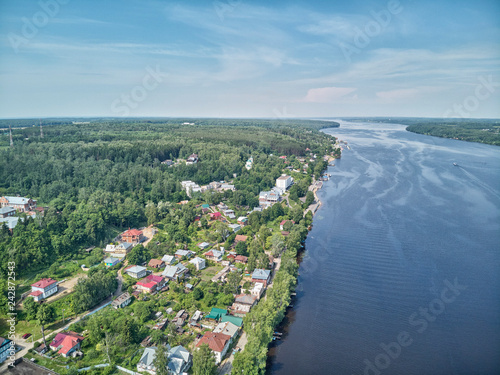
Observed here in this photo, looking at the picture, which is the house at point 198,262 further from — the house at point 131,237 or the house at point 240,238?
the house at point 131,237

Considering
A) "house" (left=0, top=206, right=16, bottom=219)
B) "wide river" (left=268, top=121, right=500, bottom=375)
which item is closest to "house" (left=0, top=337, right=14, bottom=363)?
"wide river" (left=268, top=121, right=500, bottom=375)

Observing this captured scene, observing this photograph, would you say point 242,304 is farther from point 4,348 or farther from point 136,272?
point 4,348

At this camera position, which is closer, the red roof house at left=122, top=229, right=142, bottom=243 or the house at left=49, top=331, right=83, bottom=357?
the house at left=49, top=331, right=83, bottom=357

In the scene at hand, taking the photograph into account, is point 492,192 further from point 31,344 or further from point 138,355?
point 31,344

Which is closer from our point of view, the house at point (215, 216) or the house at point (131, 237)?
the house at point (131, 237)

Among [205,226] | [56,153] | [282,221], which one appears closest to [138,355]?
[205,226]

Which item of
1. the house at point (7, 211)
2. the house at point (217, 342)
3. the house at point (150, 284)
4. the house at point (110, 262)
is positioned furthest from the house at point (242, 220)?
the house at point (7, 211)

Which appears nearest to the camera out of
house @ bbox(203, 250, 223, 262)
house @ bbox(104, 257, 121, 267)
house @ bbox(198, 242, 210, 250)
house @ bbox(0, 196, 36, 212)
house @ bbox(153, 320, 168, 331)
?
house @ bbox(153, 320, 168, 331)

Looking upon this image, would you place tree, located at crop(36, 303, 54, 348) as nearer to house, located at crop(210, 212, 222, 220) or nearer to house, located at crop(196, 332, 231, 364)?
house, located at crop(196, 332, 231, 364)
